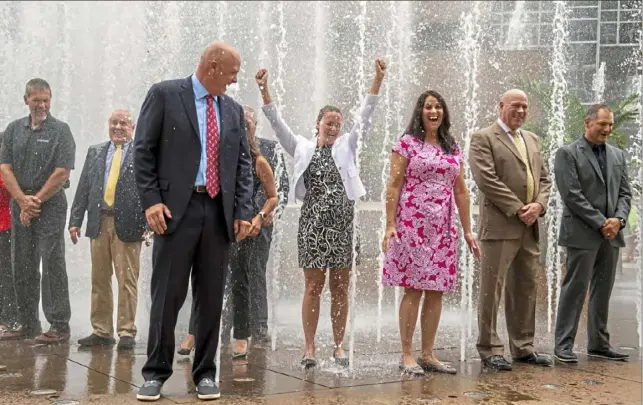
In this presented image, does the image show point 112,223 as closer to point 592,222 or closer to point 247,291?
point 247,291

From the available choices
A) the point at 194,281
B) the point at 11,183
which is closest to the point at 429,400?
the point at 194,281

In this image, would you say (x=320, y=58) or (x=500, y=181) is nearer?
(x=500, y=181)

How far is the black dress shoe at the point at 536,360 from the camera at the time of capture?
21.0 ft

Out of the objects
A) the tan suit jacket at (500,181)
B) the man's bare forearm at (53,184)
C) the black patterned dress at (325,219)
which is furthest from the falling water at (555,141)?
the man's bare forearm at (53,184)

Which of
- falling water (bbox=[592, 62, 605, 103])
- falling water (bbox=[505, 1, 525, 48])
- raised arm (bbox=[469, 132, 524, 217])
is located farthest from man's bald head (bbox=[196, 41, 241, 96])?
falling water (bbox=[592, 62, 605, 103])

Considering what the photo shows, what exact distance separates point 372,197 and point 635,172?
6.43m

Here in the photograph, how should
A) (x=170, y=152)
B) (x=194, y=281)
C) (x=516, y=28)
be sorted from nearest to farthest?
(x=170, y=152)
(x=194, y=281)
(x=516, y=28)

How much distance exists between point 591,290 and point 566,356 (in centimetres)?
71

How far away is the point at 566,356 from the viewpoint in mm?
6562

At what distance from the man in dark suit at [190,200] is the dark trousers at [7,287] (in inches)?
117

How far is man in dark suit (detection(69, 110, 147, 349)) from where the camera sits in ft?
23.3

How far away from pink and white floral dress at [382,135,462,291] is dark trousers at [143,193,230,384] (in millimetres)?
1348

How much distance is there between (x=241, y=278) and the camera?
22.0ft

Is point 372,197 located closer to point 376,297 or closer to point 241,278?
point 376,297
